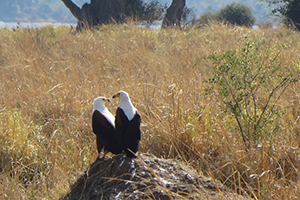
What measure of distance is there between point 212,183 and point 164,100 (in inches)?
74.5

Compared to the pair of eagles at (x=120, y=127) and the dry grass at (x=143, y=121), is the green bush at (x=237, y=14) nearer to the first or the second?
the dry grass at (x=143, y=121)

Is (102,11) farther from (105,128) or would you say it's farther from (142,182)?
(142,182)

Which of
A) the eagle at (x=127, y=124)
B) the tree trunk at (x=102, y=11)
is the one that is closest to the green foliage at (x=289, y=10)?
the tree trunk at (x=102, y=11)

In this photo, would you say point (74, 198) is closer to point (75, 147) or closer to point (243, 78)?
point (75, 147)

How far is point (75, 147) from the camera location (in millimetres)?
4543

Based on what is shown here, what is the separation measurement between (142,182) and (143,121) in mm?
1569

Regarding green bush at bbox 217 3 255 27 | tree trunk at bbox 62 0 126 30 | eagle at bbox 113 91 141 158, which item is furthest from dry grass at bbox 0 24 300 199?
green bush at bbox 217 3 255 27

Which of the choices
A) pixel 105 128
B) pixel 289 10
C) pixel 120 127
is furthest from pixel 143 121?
pixel 289 10

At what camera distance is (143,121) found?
478 centimetres

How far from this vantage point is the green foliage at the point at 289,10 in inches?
560

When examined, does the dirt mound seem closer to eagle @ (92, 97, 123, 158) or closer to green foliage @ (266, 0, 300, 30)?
eagle @ (92, 97, 123, 158)

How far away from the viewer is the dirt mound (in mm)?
3125

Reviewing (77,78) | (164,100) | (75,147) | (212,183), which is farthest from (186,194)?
(77,78)

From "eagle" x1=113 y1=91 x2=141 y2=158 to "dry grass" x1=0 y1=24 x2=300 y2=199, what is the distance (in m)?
0.64
